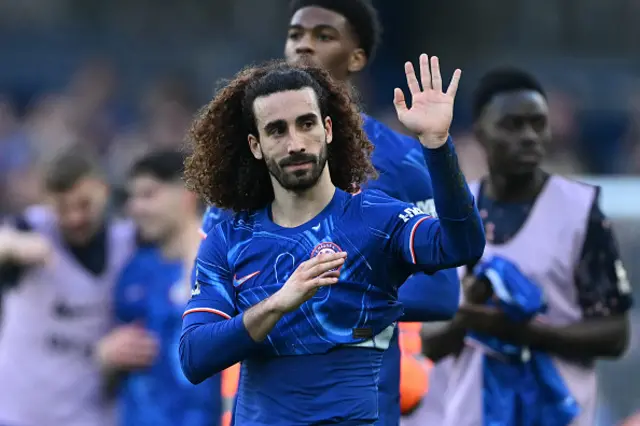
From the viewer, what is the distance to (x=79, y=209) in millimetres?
8633

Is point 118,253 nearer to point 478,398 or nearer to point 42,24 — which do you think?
point 478,398

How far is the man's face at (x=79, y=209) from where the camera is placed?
8.60 metres

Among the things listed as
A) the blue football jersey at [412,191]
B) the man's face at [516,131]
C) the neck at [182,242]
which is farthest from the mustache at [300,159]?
the neck at [182,242]

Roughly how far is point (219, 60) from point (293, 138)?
1382 centimetres

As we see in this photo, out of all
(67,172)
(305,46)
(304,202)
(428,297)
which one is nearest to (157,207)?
(67,172)

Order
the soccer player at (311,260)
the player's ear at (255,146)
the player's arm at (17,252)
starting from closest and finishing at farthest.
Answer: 1. the soccer player at (311,260)
2. the player's ear at (255,146)
3. the player's arm at (17,252)

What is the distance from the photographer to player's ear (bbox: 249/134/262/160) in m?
4.67

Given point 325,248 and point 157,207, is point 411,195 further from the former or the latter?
point 157,207

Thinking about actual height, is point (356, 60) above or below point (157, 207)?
above

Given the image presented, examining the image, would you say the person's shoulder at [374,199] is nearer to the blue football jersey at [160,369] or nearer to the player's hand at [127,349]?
the player's hand at [127,349]

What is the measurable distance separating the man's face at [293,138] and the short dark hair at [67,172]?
A: 13.7ft

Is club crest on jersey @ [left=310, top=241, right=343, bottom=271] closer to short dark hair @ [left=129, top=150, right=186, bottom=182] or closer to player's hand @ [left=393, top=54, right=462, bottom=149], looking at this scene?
player's hand @ [left=393, top=54, right=462, bottom=149]

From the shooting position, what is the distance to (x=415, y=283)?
213 inches

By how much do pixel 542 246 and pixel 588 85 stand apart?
11794mm
